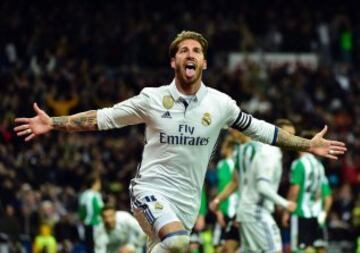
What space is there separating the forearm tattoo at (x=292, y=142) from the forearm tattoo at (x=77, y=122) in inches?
63.0

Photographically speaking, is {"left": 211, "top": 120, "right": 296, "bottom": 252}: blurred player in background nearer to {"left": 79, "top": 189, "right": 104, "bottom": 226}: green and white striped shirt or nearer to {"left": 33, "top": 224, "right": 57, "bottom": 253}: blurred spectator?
{"left": 79, "top": 189, "right": 104, "bottom": 226}: green and white striped shirt

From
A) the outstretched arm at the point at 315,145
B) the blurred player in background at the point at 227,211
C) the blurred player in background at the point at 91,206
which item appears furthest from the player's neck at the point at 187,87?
the blurred player in background at the point at 91,206

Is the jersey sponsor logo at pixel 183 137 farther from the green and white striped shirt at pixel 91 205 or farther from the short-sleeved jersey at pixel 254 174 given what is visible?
the green and white striped shirt at pixel 91 205

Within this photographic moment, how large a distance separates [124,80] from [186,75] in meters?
18.4

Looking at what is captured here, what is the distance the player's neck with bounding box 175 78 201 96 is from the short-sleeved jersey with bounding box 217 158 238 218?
578 centimetres

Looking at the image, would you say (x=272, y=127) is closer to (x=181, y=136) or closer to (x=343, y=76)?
(x=181, y=136)

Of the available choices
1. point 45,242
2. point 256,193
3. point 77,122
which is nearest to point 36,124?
point 77,122

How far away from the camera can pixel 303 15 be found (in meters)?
34.1

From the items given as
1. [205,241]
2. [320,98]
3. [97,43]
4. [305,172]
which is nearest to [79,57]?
[97,43]

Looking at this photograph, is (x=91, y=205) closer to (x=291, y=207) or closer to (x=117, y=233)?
(x=117, y=233)

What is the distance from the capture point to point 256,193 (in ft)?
47.7

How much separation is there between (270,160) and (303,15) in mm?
20185

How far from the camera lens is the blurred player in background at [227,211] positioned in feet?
49.2

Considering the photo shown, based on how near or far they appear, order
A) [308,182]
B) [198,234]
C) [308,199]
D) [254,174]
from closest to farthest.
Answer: [254,174] → [308,182] → [308,199] → [198,234]
